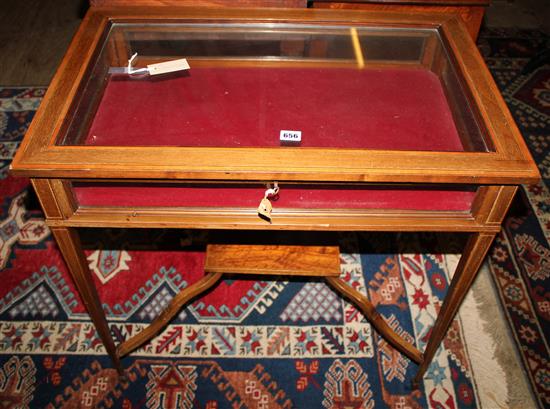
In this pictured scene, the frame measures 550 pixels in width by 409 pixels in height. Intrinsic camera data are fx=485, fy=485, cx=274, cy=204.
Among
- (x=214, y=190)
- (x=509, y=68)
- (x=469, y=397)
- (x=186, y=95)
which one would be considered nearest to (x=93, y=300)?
(x=214, y=190)

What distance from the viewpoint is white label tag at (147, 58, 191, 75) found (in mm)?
1511

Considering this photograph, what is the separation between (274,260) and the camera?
5.36 feet

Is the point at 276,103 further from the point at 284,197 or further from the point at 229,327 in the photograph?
the point at 229,327

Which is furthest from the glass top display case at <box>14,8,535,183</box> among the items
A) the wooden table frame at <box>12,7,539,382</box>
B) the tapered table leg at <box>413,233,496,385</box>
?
the tapered table leg at <box>413,233,496,385</box>

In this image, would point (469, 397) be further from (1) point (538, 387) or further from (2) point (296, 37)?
(2) point (296, 37)

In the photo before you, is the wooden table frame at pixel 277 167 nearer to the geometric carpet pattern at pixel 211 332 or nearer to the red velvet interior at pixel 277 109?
the red velvet interior at pixel 277 109

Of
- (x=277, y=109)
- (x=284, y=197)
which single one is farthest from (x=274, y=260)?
(x=277, y=109)

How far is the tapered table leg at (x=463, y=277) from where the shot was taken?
50.8 inches

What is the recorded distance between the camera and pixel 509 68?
3.07m

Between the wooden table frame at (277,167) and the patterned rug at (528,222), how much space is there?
1.97 feet

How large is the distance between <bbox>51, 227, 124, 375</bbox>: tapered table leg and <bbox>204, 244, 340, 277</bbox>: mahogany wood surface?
1.20 feet

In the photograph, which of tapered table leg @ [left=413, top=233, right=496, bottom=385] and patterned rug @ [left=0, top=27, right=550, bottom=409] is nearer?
tapered table leg @ [left=413, top=233, right=496, bottom=385]

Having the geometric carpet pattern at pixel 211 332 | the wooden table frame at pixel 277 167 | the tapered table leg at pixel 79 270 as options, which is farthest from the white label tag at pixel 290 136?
the geometric carpet pattern at pixel 211 332

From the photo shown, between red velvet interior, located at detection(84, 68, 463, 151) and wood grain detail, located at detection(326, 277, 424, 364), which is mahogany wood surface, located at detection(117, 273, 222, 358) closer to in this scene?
wood grain detail, located at detection(326, 277, 424, 364)
